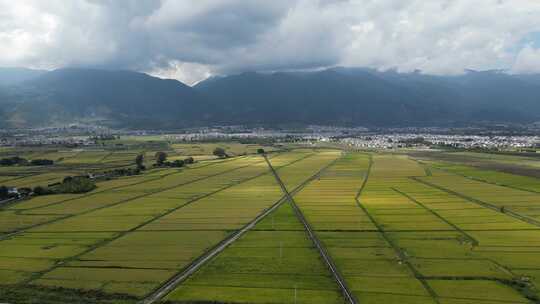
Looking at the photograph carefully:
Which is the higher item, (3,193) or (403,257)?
(3,193)

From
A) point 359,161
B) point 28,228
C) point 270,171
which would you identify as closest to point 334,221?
point 28,228

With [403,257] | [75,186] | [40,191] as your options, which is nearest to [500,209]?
[403,257]

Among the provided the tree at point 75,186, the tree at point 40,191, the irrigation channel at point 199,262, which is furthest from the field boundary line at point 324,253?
the tree at point 40,191

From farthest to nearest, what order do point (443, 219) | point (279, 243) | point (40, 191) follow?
point (40, 191) → point (443, 219) → point (279, 243)

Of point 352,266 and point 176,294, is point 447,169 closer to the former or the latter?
point 352,266

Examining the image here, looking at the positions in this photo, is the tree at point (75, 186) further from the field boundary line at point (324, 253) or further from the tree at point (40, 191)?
the field boundary line at point (324, 253)

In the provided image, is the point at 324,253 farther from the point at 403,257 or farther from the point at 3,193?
the point at 3,193

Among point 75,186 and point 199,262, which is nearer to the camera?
point 199,262

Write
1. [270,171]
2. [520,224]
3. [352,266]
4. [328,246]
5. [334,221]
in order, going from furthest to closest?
1. [270,171]
2. [334,221]
3. [520,224]
4. [328,246]
5. [352,266]

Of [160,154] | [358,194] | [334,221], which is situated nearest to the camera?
[334,221]
